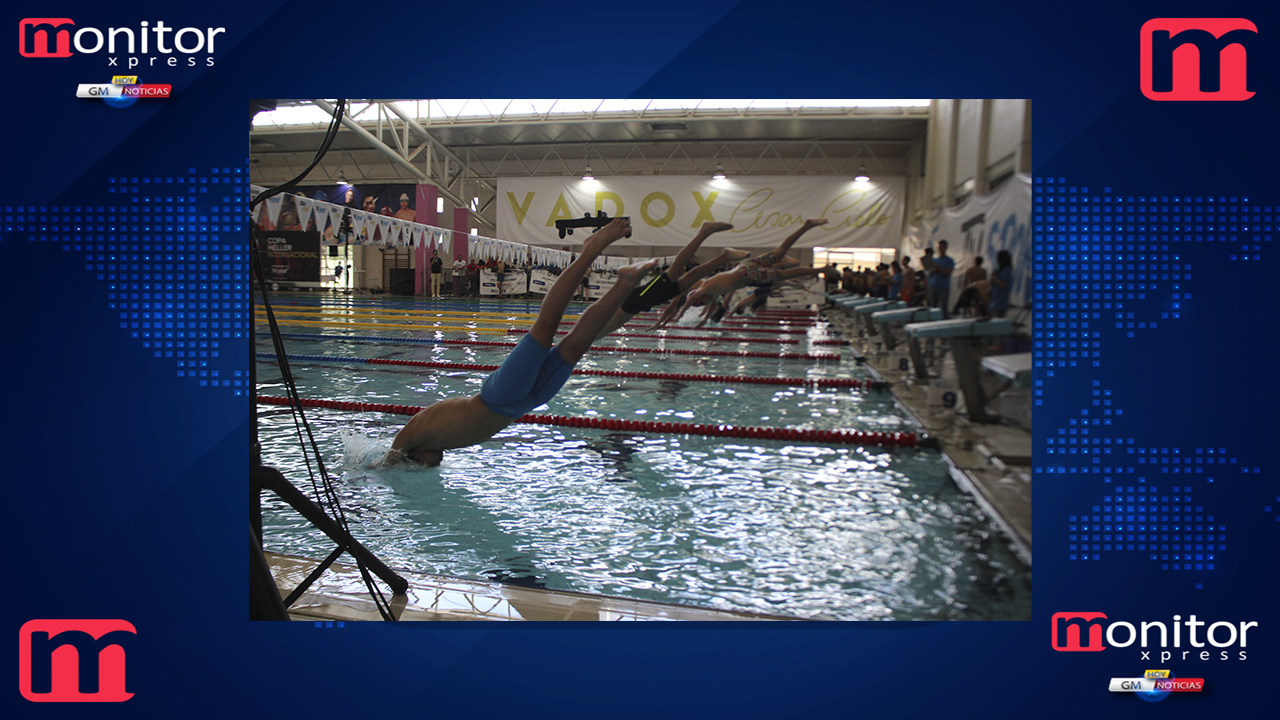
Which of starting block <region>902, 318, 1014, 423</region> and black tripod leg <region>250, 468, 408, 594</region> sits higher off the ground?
starting block <region>902, 318, 1014, 423</region>

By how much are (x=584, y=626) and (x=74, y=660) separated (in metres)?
1.53

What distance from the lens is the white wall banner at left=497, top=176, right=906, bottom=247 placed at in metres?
2.83

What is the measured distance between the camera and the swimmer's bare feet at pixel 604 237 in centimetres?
240

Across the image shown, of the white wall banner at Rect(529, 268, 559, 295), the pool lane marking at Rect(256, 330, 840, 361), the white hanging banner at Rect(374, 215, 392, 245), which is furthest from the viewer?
the pool lane marking at Rect(256, 330, 840, 361)

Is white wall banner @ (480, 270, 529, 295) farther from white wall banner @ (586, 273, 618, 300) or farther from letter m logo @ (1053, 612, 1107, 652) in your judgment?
letter m logo @ (1053, 612, 1107, 652)

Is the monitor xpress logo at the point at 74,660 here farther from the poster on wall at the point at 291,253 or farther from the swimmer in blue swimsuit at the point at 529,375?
the poster on wall at the point at 291,253

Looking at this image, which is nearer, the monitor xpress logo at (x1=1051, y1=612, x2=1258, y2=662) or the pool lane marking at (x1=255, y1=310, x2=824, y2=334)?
the monitor xpress logo at (x1=1051, y1=612, x2=1258, y2=662)

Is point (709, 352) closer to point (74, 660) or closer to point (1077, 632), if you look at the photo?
point (1077, 632)

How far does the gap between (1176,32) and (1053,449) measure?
131cm

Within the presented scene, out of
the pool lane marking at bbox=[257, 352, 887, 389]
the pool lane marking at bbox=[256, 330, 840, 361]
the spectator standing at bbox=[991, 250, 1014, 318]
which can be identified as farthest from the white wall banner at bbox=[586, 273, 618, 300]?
the pool lane marking at bbox=[256, 330, 840, 361]

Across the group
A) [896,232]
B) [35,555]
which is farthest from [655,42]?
[35,555]

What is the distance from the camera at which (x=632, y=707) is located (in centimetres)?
215

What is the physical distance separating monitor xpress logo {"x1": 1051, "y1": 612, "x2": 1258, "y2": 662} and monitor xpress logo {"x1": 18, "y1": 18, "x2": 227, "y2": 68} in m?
3.20

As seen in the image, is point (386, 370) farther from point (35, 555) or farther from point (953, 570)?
point (953, 570)
